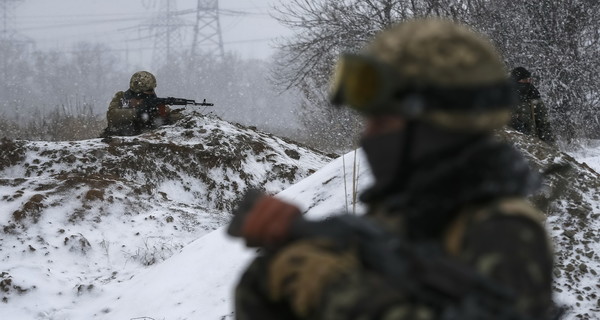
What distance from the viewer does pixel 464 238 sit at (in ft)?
3.80

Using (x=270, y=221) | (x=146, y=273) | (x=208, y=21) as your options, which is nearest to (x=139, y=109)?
(x=146, y=273)

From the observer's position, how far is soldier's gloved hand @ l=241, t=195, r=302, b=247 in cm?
120

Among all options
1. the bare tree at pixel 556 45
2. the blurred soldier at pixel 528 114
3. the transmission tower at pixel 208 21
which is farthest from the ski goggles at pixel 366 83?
the transmission tower at pixel 208 21

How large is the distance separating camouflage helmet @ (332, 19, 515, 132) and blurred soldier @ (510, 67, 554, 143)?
23.2 feet

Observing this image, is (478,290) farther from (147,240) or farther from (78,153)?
(78,153)

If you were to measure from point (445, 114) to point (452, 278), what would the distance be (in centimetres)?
28

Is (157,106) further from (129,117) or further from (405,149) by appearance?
(405,149)

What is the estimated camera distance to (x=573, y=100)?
1248cm

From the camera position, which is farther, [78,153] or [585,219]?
[78,153]

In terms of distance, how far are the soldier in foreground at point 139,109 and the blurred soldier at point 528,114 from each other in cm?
528

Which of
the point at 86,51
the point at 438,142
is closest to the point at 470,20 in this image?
the point at 438,142

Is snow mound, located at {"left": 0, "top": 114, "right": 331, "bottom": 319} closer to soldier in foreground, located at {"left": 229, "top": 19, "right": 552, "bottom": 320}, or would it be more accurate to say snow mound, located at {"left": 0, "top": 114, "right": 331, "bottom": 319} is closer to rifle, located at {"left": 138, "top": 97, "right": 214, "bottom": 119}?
rifle, located at {"left": 138, "top": 97, "right": 214, "bottom": 119}

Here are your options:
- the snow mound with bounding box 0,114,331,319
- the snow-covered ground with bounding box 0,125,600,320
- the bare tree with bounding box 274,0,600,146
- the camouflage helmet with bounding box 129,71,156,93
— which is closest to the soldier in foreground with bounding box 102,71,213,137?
the camouflage helmet with bounding box 129,71,156,93

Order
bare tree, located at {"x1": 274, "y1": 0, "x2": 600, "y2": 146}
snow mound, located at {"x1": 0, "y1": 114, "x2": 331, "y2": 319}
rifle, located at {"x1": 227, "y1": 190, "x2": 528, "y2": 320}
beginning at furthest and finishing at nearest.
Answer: bare tree, located at {"x1": 274, "y1": 0, "x2": 600, "y2": 146}
snow mound, located at {"x1": 0, "y1": 114, "x2": 331, "y2": 319}
rifle, located at {"x1": 227, "y1": 190, "x2": 528, "y2": 320}
